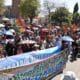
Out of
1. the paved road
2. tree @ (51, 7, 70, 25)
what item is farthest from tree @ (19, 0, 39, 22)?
the paved road

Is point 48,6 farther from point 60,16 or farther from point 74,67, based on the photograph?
point 74,67

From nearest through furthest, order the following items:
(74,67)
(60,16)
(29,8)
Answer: (74,67), (29,8), (60,16)

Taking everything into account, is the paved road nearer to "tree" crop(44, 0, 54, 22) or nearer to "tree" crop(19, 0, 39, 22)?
"tree" crop(19, 0, 39, 22)

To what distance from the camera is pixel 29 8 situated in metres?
68.2

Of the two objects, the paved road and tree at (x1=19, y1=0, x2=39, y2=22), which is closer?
the paved road

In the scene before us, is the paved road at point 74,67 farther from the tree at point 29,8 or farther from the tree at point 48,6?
the tree at point 48,6

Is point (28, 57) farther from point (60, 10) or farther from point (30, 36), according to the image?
point (60, 10)

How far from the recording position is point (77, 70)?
15242 mm

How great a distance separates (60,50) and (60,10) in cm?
7166

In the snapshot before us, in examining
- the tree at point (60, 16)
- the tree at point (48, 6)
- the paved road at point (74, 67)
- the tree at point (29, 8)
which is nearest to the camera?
the paved road at point (74, 67)

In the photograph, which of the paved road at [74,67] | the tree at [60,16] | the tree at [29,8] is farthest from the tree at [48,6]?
the paved road at [74,67]

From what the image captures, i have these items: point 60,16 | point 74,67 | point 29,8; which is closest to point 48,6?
point 60,16

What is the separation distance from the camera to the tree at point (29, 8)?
216 ft

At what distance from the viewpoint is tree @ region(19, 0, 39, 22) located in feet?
216
